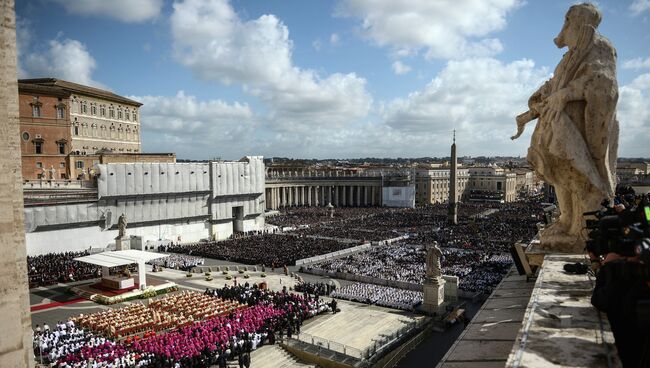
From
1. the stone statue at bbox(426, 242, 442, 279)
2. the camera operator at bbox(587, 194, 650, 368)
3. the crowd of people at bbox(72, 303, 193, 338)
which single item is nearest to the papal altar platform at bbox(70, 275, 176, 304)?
the crowd of people at bbox(72, 303, 193, 338)

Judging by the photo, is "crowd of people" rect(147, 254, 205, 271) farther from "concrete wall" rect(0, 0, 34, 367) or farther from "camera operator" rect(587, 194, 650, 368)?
"camera operator" rect(587, 194, 650, 368)

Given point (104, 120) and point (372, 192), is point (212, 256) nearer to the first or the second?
point (104, 120)

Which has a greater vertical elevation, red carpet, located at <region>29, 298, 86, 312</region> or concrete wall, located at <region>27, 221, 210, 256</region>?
concrete wall, located at <region>27, 221, 210, 256</region>

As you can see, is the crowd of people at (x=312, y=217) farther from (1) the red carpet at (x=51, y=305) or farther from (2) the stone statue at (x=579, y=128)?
(2) the stone statue at (x=579, y=128)

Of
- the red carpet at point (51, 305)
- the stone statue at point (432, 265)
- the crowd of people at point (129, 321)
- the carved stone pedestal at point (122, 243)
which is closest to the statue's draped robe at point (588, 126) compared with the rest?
A: the stone statue at point (432, 265)

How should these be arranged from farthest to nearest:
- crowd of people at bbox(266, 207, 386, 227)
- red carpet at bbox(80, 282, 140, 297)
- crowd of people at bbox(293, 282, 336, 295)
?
1. crowd of people at bbox(266, 207, 386, 227)
2. crowd of people at bbox(293, 282, 336, 295)
3. red carpet at bbox(80, 282, 140, 297)

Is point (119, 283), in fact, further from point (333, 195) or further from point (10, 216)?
point (333, 195)

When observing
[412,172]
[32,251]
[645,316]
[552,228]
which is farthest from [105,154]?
[412,172]
